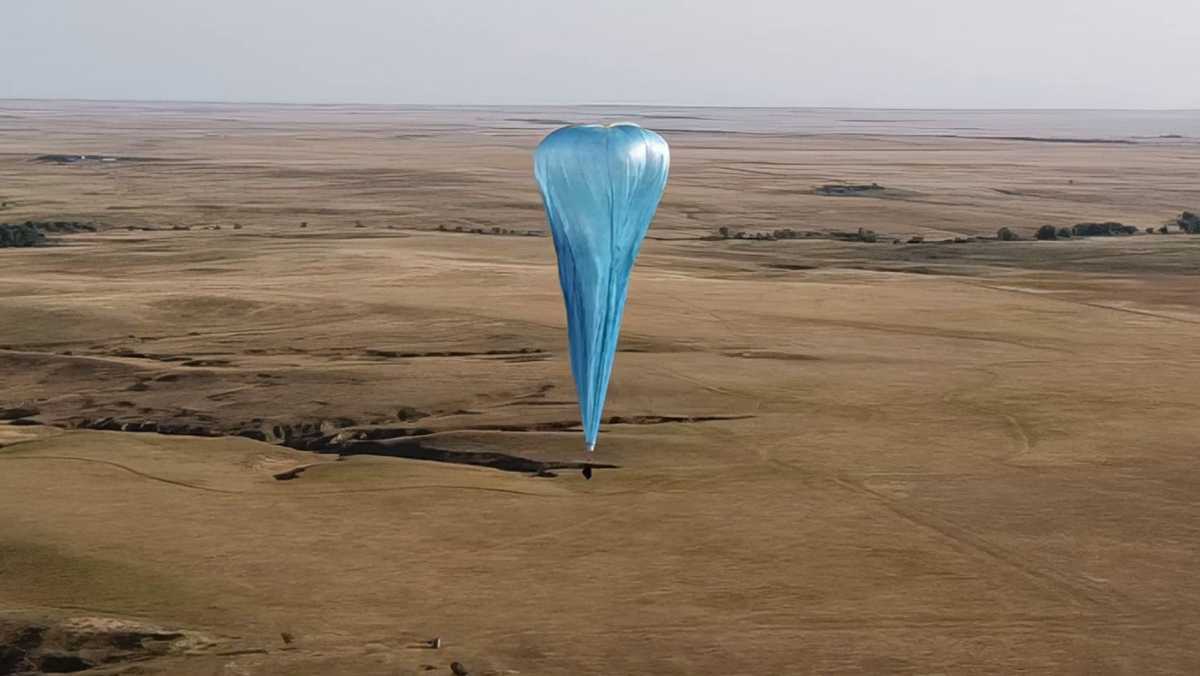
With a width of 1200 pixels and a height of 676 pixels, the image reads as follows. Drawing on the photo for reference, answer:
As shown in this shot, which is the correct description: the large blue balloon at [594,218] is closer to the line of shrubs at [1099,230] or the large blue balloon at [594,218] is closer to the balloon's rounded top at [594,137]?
the balloon's rounded top at [594,137]

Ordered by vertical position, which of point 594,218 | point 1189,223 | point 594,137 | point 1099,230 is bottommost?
point 1099,230

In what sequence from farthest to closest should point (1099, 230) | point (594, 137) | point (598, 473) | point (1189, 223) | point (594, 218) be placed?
point (1189, 223) → point (1099, 230) → point (598, 473) → point (594, 218) → point (594, 137)

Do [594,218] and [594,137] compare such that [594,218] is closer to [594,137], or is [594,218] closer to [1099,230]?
[594,137]

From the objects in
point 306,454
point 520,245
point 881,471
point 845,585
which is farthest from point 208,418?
point 520,245

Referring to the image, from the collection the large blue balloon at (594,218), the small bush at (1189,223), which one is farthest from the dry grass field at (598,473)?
the small bush at (1189,223)

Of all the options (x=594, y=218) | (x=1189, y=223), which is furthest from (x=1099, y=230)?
(x=594, y=218)

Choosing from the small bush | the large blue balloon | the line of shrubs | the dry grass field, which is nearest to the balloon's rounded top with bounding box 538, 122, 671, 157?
the large blue balloon
